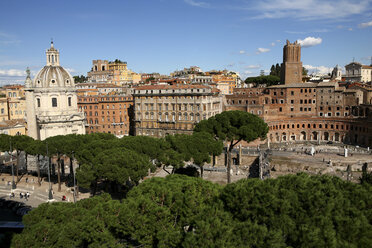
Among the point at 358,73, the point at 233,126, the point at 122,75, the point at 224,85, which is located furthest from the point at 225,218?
the point at 122,75

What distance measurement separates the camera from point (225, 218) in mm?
16250

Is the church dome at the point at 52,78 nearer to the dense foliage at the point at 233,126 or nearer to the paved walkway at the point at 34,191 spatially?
the paved walkway at the point at 34,191

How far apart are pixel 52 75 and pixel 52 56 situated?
3.95 m

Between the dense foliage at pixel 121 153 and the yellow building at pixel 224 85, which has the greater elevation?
the yellow building at pixel 224 85

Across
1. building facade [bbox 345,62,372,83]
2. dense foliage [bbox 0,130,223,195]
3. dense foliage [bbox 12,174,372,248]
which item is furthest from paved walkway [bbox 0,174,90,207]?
building facade [bbox 345,62,372,83]

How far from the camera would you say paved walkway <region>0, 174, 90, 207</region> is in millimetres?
36031

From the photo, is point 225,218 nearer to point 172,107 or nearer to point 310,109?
point 172,107

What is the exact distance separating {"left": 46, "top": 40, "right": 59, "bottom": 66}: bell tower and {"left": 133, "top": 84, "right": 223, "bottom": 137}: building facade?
17.8m

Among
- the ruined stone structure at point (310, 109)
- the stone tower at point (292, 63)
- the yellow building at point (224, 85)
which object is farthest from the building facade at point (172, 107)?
the stone tower at point (292, 63)

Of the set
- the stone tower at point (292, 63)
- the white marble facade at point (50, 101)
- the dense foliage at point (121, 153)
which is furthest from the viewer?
the stone tower at point (292, 63)

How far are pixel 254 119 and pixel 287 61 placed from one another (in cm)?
4331

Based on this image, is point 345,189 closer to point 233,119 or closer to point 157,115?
point 233,119

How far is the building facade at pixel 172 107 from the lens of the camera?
63062 millimetres

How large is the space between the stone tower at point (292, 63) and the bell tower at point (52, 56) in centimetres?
5574
